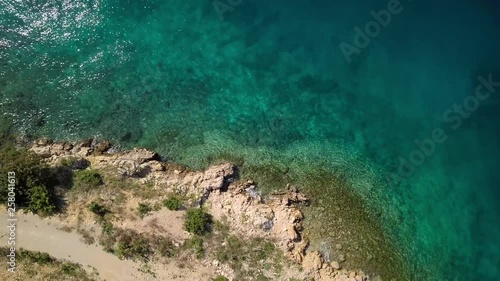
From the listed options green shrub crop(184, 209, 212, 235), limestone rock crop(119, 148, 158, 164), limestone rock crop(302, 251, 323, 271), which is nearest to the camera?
green shrub crop(184, 209, 212, 235)

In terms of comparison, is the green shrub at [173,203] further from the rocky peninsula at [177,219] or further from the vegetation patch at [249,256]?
the vegetation patch at [249,256]

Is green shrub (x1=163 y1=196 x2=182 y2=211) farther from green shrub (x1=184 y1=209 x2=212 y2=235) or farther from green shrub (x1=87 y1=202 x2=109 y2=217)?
green shrub (x1=87 y1=202 x2=109 y2=217)

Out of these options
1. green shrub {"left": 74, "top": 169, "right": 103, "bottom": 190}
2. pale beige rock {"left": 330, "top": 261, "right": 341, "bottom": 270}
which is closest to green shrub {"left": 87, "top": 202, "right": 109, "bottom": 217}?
green shrub {"left": 74, "top": 169, "right": 103, "bottom": 190}

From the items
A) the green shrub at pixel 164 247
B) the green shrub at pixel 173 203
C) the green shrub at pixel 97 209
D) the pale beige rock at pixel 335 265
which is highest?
the green shrub at pixel 97 209

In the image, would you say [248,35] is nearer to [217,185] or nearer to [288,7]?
[288,7]

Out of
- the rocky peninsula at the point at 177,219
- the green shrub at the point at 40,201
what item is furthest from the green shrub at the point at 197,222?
the green shrub at the point at 40,201

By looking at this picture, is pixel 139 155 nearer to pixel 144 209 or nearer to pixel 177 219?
pixel 144 209
